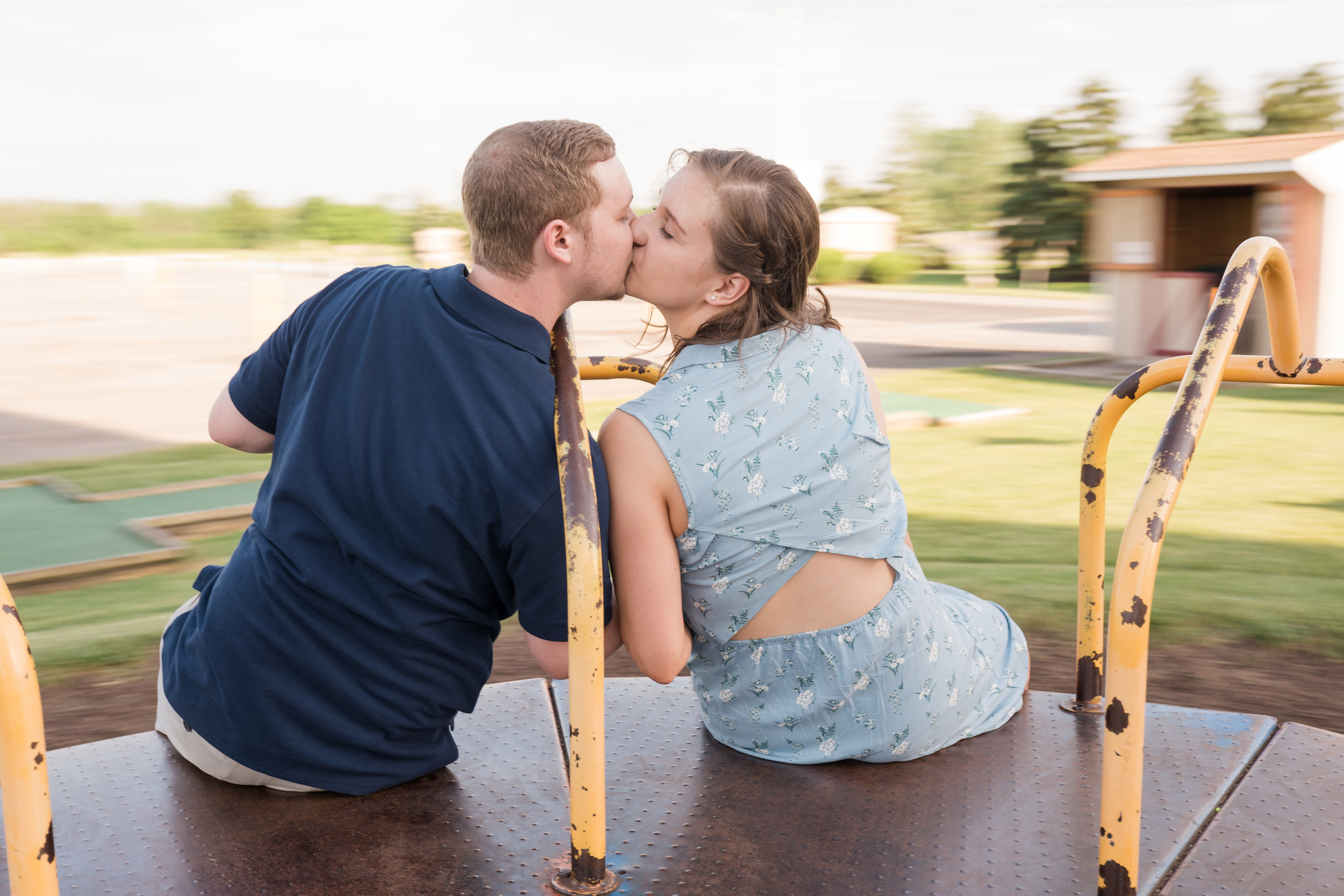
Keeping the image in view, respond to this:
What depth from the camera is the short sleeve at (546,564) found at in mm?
1680

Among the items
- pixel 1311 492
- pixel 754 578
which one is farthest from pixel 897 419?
pixel 754 578

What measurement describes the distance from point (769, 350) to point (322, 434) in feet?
2.47

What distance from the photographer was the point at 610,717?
246cm

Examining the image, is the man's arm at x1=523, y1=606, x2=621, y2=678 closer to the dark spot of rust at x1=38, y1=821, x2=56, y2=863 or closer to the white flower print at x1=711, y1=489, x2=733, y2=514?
the white flower print at x1=711, y1=489, x2=733, y2=514

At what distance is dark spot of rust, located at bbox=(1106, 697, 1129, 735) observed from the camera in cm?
148

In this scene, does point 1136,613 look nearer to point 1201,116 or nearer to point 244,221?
point 244,221

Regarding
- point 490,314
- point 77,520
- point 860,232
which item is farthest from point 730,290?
point 860,232

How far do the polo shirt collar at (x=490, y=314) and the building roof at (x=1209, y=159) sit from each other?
11.7 metres

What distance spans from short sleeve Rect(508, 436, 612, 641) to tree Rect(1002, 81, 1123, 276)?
127 feet

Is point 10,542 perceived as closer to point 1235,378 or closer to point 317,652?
point 317,652

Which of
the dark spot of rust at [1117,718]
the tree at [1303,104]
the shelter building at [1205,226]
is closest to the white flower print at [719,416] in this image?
the dark spot of rust at [1117,718]

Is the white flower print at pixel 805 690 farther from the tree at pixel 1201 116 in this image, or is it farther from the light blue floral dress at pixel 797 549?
Answer: the tree at pixel 1201 116

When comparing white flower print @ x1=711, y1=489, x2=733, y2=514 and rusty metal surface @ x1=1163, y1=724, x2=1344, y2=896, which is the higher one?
white flower print @ x1=711, y1=489, x2=733, y2=514

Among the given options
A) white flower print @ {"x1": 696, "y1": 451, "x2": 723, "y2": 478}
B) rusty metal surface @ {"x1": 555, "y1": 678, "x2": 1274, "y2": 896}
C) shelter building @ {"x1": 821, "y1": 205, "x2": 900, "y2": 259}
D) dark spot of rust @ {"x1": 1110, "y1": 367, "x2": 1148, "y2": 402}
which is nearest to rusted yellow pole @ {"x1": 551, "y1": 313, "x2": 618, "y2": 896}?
rusty metal surface @ {"x1": 555, "y1": 678, "x2": 1274, "y2": 896}
